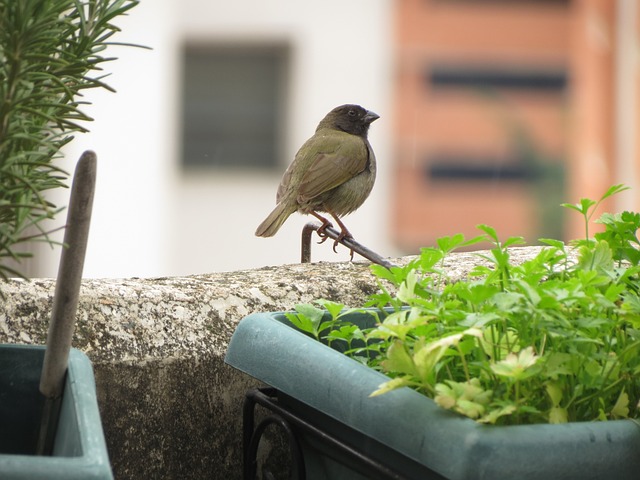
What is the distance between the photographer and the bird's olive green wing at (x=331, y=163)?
4.04 meters

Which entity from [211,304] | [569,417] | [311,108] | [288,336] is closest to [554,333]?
[569,417]

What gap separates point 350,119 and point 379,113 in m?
20.5

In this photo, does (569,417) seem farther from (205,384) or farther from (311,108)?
(311,108)

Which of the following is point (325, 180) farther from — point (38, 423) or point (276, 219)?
point (38, 423)

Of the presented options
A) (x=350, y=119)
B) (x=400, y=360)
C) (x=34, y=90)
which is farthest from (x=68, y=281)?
(x=350, y=119)

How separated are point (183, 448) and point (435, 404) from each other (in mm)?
564

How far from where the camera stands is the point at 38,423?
1.23m

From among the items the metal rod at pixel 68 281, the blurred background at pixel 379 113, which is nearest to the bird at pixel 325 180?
the metal rod at pixel 68 281

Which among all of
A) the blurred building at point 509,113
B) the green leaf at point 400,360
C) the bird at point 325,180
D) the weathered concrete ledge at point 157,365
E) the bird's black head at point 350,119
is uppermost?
the blurred building at point 509,113

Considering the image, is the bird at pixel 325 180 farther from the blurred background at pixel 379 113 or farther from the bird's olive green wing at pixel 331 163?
the blurred background at pixel 379 113

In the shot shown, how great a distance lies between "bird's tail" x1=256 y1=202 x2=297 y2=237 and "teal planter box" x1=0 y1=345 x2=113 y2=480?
2842 mm

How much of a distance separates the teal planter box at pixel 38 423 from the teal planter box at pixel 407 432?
0.21 m

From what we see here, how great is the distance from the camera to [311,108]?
23.5m

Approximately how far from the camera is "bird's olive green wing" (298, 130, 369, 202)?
4.04m
